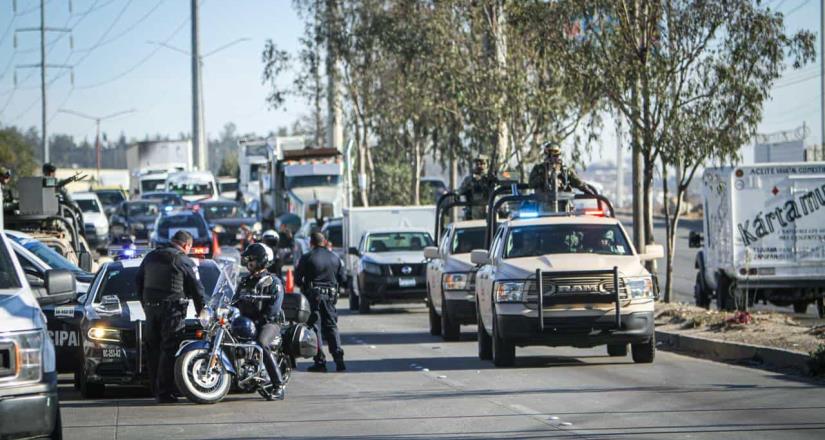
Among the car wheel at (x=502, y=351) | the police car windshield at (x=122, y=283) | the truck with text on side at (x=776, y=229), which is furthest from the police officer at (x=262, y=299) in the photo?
the truck with text on side at (x=776, y=229)

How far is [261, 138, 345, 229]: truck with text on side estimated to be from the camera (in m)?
53.3

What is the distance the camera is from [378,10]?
5325 cm

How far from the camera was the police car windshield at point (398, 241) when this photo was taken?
31.7 metres

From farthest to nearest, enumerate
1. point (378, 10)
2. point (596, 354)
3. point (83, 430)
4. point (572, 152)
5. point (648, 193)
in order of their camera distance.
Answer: point (378, 10)
point (572, 152)
point (648, 193)
point (596, 354)
point (83, 430)

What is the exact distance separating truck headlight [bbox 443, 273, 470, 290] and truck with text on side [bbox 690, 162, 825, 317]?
6.78 metres

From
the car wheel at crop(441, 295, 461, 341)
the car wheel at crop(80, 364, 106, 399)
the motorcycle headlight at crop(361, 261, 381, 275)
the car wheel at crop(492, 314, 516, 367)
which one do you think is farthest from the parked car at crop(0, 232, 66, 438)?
the motorcycle headlight at crop(361, 261, 381, 275)

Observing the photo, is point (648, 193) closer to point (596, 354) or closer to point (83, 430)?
point (596, 354)

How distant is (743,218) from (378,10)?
90.4 ft

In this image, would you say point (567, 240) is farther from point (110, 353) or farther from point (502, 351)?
point (110, 353)

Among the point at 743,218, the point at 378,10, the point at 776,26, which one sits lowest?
the point at 743,218

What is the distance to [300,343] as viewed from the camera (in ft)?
51.5

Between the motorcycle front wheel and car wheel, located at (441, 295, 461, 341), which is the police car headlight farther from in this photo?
car wheel, located at (441, 295, 461, 341)

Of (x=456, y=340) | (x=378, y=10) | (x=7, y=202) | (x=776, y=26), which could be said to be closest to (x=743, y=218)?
(x=776, y=26)

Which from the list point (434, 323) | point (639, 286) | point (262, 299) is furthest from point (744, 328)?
point (262, 299)
